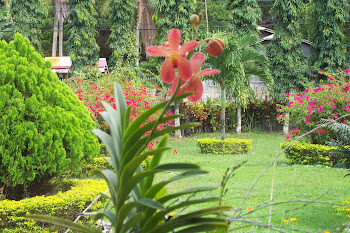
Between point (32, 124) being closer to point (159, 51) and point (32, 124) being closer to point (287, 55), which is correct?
point (159, 51)

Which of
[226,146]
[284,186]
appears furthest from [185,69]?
[226,146]

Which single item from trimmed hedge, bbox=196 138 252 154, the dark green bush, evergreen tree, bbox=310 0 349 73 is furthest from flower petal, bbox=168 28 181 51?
evergreen tree, bbox=310 0 349 73

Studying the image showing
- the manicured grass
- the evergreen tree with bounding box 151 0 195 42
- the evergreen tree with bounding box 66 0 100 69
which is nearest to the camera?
the manicured grass

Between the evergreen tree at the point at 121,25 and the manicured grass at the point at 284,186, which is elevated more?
the evergreen tree at the point at 121,25

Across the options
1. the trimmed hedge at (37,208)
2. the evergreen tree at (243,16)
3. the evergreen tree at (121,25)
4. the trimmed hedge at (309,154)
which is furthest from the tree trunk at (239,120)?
the trimmed hedge at (37,208)

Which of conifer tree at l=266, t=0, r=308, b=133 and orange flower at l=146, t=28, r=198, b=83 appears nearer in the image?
orange flower at l=146, t=28, r=198, b=83

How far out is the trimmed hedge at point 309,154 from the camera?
8.63 meters

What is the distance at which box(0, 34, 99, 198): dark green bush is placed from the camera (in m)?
3.39

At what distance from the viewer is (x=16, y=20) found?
730 inches

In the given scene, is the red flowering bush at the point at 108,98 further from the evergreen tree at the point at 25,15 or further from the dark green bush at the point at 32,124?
the evergreen tree at the point at 25,15

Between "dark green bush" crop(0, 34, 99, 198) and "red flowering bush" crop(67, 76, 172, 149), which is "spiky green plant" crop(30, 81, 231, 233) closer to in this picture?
"dark green bush" crop(0, 34, 99, 198)

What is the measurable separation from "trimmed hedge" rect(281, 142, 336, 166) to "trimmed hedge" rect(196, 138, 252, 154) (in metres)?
2.01

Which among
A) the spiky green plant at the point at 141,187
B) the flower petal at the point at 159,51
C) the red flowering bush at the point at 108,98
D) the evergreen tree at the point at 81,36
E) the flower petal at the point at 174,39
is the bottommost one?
the red flowering bush at the point at 108,98

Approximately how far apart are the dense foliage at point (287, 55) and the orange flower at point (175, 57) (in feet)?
52.1
